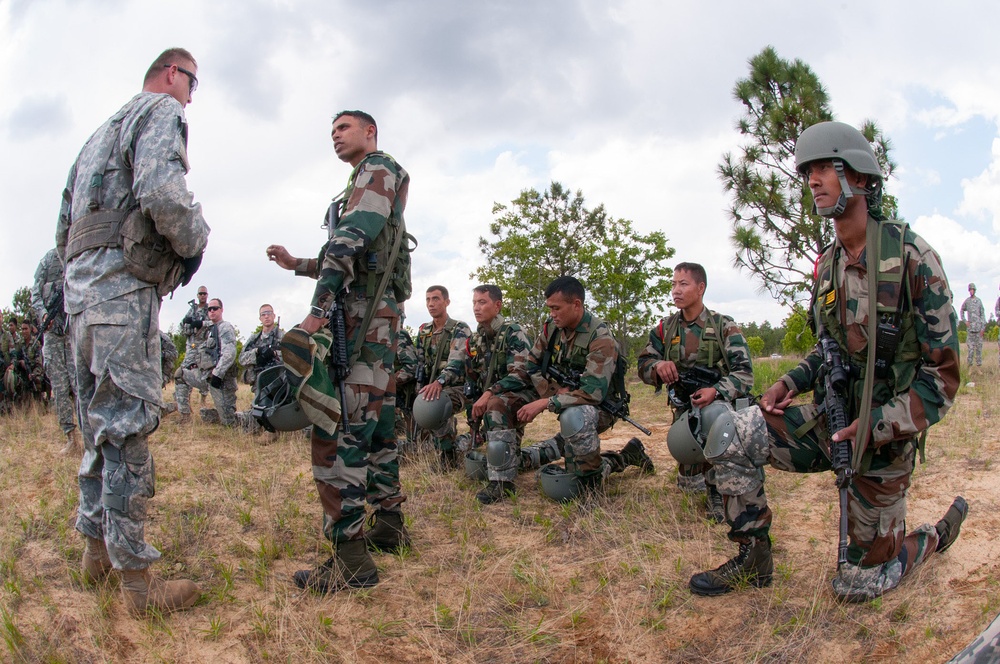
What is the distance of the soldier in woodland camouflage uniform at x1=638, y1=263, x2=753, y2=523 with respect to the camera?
4.79 metres

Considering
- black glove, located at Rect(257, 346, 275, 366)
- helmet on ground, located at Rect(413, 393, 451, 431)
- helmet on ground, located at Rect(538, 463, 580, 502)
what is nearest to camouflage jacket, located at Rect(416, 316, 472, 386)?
helmet on ground, located at Rect(413, 393, 451, 431)

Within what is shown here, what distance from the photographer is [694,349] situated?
4984 mm

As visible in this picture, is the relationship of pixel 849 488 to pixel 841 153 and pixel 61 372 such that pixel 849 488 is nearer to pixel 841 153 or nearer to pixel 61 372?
pixel 841 153

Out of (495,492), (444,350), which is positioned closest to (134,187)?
(495,492)

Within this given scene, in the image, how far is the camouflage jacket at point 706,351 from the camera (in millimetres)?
4750

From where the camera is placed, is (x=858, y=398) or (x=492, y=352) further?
(x=492, y=352)

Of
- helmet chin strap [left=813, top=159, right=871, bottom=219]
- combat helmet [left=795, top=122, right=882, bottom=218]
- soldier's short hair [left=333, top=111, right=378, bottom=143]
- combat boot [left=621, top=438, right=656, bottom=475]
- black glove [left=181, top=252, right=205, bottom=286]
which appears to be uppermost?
soldier's short hair [left=333, top=111, right=378, bottom=143]

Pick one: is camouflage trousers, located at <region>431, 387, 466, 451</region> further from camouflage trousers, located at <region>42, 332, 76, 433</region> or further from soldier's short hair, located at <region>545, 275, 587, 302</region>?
camouflage trousers, located at <region>42, 332, 76, 433</region>

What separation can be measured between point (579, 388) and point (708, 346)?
3.30 feet

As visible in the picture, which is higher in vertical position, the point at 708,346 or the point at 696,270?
the point at 696,270

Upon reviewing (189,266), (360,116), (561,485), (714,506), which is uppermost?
(360,116)

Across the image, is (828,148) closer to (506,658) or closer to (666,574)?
(666,574)

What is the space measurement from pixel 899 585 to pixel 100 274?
3.89 meters

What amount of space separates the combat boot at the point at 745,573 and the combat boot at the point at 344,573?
1.59 metres
